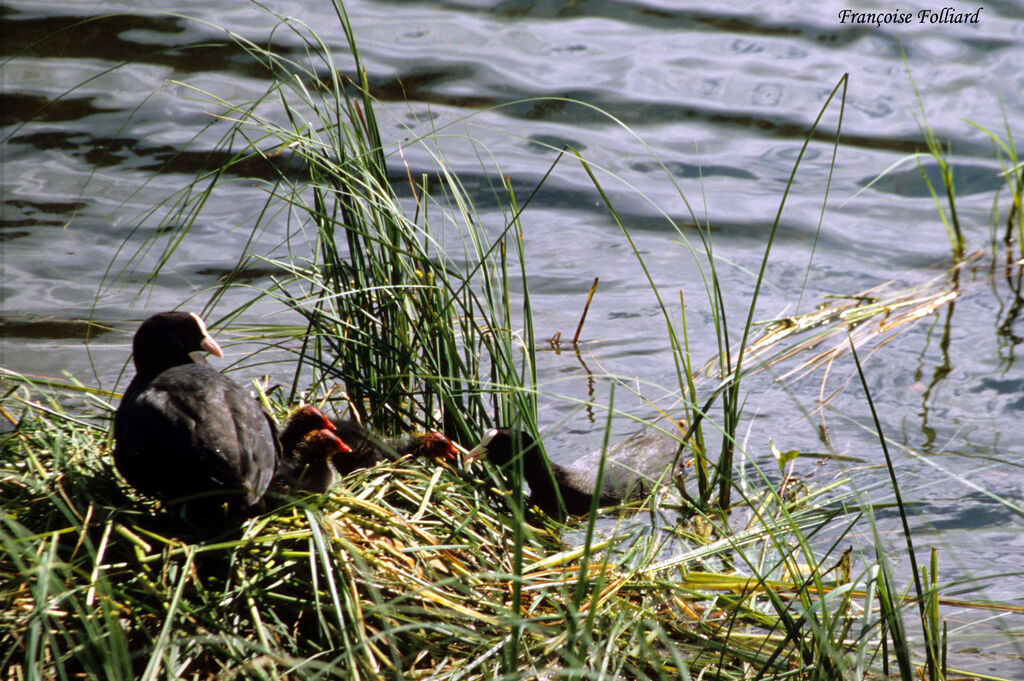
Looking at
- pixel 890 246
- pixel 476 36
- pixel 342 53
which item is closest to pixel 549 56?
pixel 476 36

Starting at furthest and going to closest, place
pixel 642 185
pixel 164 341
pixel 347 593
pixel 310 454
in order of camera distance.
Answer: pixel 642 185
pixel 164 341
pixel 310 454
pixel 347 593

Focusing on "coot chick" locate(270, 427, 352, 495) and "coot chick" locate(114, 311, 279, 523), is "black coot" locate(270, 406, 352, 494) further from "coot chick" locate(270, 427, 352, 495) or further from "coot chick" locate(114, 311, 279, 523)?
"coot chick" locate(114, 311, 279, 523)

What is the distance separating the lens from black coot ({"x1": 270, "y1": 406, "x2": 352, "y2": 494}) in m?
3.02

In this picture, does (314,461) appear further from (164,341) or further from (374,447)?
(164,341)

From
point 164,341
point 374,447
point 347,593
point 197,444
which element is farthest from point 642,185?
point 347,593

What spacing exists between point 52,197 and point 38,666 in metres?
5.08

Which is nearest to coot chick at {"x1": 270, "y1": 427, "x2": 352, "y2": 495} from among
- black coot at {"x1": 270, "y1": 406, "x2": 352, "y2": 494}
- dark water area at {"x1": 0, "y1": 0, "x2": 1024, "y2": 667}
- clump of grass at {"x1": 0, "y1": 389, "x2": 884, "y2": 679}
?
black coot at {"x1": 270, "y1": 406, "x2": 352, "y2": 494}

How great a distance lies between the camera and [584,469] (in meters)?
4.11

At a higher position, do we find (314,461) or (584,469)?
(314,461)

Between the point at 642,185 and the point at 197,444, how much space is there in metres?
4.96

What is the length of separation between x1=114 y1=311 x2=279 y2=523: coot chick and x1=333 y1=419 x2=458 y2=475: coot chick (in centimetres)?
44

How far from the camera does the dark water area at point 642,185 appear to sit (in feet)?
14.8

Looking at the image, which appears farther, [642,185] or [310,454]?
[642,185]

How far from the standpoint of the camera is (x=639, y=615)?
2.33 metres
